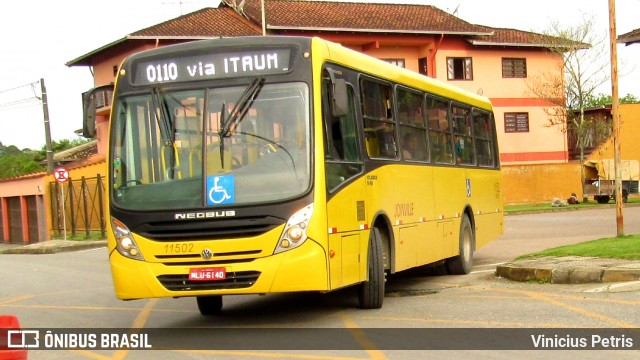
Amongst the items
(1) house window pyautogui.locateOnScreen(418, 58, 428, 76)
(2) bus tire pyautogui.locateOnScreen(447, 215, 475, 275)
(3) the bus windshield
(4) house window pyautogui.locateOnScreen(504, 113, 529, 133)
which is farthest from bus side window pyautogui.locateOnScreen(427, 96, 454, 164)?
(4) house window pyautogui.locateOnScreen(504, 113, 529, 133)

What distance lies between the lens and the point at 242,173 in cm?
Result: 1040

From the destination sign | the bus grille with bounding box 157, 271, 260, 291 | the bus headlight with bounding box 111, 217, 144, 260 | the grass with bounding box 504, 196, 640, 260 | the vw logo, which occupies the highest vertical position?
the destination sign

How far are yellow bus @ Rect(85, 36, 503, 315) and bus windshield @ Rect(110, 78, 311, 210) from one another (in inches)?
0.5

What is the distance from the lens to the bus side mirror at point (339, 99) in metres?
10.8

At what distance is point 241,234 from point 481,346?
9.22ft

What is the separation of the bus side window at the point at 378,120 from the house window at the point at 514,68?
4334 centimetres

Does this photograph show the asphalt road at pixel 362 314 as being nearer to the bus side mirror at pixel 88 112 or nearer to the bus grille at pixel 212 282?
the bus grille at pixel 212 282

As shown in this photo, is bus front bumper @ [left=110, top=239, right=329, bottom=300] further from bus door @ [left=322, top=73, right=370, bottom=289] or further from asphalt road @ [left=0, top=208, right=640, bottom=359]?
asphalt road @ [left=0, top=208, right=640, bottom=359]

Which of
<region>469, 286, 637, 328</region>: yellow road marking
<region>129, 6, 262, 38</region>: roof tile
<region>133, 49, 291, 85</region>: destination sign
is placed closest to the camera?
<region>469, 286, 637, 328</region>: yellow road marking

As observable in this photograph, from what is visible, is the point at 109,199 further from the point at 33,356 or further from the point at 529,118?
the point at 529,118

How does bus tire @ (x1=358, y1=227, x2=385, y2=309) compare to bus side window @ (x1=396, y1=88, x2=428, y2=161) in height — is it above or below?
below

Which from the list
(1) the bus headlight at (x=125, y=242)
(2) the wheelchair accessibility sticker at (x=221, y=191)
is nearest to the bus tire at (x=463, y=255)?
(2) the wheelchair accessibility sticker at (x=221, y=191)

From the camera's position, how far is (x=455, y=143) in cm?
1667

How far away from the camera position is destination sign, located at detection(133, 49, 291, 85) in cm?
1075
